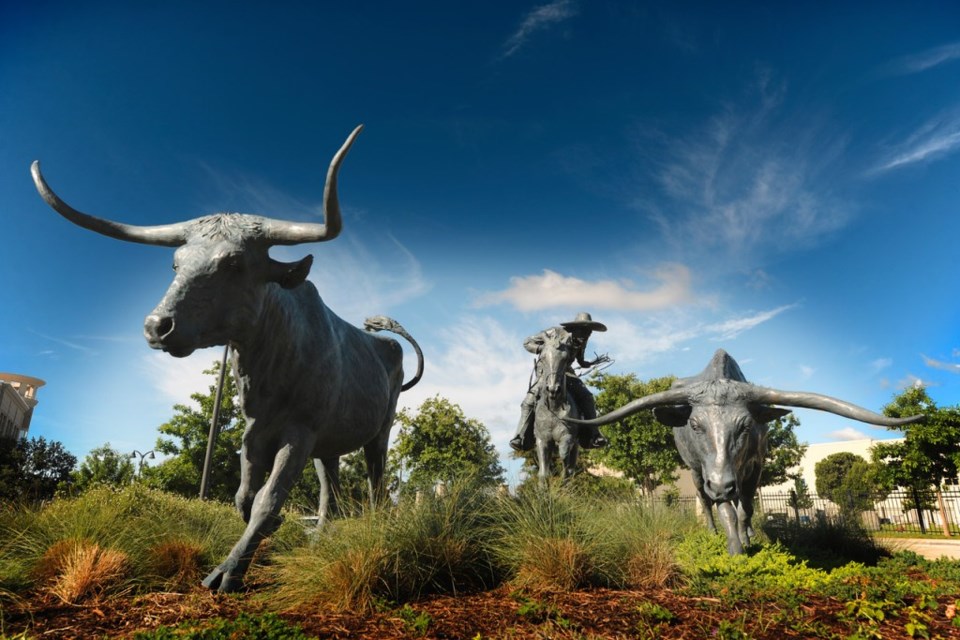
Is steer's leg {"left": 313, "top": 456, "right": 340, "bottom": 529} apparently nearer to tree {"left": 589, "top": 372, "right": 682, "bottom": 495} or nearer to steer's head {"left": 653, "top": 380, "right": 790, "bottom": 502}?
steer's head {"left": 653, "top": 380, "right": 790, "bottom": 502}

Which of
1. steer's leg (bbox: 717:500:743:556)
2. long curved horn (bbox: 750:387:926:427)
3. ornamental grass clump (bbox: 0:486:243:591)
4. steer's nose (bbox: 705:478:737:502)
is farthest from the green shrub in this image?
long curved horn (bbox: 750:387:926:427)

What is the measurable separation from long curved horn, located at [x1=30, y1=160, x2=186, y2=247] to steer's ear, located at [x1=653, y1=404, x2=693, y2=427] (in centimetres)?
498

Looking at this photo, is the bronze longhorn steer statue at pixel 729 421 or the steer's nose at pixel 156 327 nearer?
the steer's nose at pixel 156 327

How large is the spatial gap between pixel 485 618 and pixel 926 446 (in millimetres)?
25750

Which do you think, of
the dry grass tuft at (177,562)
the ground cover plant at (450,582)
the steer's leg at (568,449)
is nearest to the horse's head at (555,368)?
the steer's leg at (568,449)

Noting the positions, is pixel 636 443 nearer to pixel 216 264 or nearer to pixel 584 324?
pixel 584 324

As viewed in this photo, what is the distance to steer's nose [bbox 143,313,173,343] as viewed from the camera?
323 centimetres

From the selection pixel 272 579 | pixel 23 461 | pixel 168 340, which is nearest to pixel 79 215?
pixel 168 340

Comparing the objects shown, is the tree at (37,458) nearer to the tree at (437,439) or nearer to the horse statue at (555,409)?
the tree at (437,439)

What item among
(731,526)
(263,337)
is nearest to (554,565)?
(731,526)

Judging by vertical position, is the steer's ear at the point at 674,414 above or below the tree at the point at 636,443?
below

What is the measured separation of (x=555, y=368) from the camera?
25.4 ft

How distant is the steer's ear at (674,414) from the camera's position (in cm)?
614

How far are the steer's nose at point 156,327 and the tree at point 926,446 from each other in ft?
82.5
